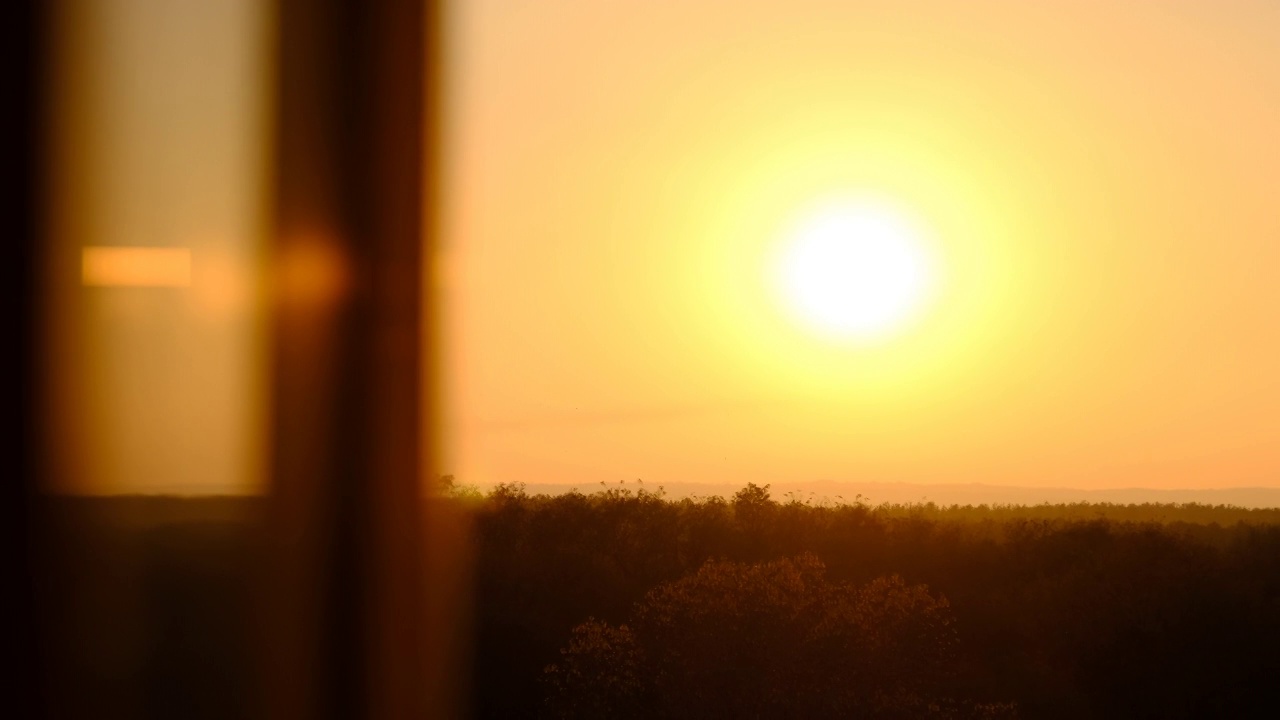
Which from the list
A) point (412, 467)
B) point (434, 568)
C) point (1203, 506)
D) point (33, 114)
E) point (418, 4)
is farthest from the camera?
point (1203, 506)

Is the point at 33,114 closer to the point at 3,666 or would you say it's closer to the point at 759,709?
the point at 3,666

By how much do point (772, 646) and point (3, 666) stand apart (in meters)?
7.79

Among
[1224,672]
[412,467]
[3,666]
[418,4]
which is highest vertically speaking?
[418,4]

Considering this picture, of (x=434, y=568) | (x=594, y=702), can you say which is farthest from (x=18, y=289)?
(x=434, y=568)

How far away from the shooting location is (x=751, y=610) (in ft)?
44.9

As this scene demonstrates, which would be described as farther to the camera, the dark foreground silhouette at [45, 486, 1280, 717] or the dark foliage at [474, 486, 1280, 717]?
the dark foliage at [474, 486, 1280, 717]

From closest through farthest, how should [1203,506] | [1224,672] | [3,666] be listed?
[3,666] → [1224,672] → [1203,506]

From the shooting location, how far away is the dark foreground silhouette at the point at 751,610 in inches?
482

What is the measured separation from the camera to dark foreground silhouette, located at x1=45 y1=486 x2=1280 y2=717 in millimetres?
12242

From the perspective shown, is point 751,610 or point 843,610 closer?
point 751,610

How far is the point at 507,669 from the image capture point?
56.4 ft

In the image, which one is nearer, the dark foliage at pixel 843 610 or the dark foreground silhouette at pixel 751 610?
the dark foreground silhouette at pixel 751 610

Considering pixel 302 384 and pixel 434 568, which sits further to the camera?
pixel 434 568

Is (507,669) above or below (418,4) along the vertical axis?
below
